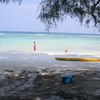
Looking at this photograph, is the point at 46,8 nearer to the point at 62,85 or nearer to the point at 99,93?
the point at 62,85

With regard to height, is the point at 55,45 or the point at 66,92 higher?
the point at 66,92

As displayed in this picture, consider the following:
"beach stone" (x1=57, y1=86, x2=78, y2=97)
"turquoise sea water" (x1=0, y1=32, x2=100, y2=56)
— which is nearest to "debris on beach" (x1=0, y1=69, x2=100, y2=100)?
"beach stone" (x1=57, y1=86, x2=78, y2=97)

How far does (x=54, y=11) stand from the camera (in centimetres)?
862

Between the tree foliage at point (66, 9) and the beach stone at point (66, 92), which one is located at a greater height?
the tree foliage at point (66, 9)

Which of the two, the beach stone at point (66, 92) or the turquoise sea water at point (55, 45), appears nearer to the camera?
the beach stone at point (66, 92)

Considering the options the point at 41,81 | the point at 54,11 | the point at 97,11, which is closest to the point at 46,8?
the point at 54,11

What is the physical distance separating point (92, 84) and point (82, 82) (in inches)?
18.4

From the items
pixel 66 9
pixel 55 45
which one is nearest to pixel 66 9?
pixel 66 9

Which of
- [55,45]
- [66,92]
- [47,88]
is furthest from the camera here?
[55,45]

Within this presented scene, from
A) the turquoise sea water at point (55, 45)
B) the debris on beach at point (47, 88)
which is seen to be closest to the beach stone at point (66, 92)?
the debris on beach at point (47, 88)

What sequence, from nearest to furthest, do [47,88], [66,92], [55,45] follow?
1. [66,92]
2. [47,88]
3. [55,45]

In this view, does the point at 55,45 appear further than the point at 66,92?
Yes

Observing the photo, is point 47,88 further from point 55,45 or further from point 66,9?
point 55,45

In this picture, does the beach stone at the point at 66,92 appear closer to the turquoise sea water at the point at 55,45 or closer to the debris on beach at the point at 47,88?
the debris on beach at the point at 47,88
